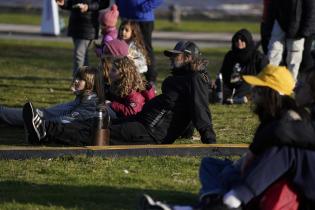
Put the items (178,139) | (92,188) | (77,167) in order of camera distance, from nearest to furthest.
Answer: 1. (92,188)
2. (77,167)
3. (178,139)

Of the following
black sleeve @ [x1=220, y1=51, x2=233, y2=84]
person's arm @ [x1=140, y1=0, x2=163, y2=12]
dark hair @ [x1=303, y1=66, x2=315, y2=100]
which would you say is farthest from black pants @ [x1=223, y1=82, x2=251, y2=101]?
dark hair @ [x1=303, y1=66, x2=315, y2=100]

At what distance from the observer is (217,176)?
261 inches

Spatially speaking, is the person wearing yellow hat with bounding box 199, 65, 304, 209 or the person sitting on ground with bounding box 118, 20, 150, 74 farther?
the person sitting on ground with bounding box 118, 20, 150, 74

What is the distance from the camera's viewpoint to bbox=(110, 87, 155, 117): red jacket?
9750 millimetres

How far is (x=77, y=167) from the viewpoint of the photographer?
8.16 metres

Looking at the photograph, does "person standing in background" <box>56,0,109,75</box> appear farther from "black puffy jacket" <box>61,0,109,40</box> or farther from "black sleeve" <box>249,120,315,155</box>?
"black sleeve" <box>249,120,315,155</box>

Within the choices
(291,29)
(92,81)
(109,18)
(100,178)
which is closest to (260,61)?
(291,29)

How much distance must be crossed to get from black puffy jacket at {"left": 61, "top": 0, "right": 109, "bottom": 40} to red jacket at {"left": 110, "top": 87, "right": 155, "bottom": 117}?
3713mm

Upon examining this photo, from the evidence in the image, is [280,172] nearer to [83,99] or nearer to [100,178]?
[100,178]

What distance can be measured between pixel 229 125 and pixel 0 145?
2.83 metres

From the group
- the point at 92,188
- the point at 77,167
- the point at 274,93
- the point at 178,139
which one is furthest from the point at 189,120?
the point at 274,93

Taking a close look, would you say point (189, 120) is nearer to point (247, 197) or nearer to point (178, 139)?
point (178, 139)

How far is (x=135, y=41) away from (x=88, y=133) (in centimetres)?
330

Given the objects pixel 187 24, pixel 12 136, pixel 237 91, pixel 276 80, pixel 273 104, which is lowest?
pixel 187 24
